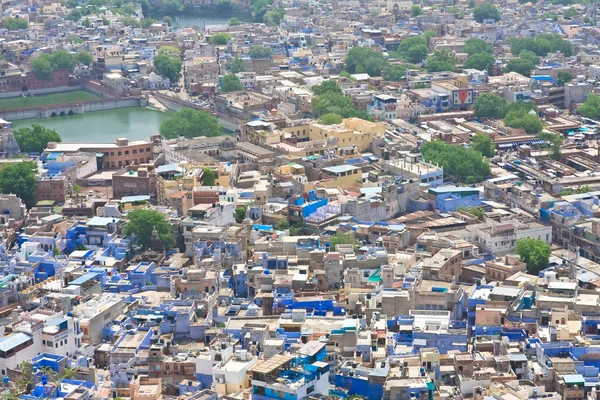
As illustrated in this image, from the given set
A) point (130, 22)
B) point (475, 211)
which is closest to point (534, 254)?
point (475, 211)

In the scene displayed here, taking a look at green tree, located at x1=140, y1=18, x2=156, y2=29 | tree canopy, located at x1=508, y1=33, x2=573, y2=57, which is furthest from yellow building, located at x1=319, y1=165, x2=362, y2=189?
green tree, located at x1=140, y1=18, x2=156, y2=29

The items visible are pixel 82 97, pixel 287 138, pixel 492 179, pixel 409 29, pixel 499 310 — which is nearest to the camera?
pixel 499 310

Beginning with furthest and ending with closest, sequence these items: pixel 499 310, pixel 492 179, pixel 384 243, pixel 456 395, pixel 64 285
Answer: pixel 492 179, pixel 384 243, pixel 64 285, pixel 499 310, pixel 456 395

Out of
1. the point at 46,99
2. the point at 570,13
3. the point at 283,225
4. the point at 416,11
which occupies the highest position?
the point at 570,13

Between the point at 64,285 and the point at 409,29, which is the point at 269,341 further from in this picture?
the point at 409,29

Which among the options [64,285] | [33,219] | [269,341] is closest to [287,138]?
[33,219]

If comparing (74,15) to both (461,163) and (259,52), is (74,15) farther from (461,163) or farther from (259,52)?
(461,163)

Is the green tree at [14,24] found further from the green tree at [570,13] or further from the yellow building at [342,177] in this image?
the yellow building at [342,177]
